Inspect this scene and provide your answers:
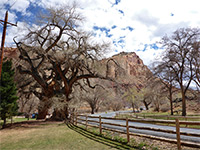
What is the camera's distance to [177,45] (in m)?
20.8

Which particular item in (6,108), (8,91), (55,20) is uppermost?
(55,20)

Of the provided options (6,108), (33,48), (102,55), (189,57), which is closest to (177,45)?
(189,57)

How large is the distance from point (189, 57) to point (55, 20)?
17373 millimetres

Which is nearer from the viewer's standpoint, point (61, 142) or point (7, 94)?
point (61, 142)

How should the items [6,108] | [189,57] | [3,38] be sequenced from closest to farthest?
[3,38] < [6,108] < [189,57]

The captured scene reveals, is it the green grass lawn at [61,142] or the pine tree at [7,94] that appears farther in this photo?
the pine tree at [7,94]

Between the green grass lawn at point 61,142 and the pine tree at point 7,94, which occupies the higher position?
the pine tree at point 7,94

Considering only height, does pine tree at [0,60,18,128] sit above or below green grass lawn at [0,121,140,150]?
above

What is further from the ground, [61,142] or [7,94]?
[7,94]

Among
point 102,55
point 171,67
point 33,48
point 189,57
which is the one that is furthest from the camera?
point 171,67

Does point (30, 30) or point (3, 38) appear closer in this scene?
point (3, 38)

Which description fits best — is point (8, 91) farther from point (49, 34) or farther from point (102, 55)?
point (102, 55)

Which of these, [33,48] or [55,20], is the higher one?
[55,20]

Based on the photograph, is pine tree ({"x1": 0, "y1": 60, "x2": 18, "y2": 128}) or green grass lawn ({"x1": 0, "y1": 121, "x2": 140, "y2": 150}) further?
pine tree ({"x1": 0, "y1": 60, "x2": 18, "y2": 128})
